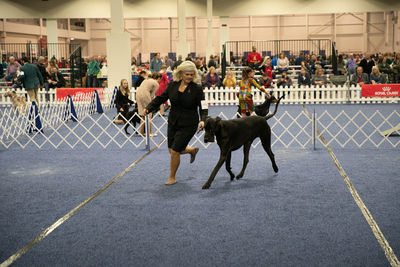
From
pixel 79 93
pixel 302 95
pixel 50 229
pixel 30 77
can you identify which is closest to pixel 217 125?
pixel 50 229

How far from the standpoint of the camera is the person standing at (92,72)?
17234 mm

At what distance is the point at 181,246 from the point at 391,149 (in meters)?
5.06

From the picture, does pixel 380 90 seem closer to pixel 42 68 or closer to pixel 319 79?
pixel 319 79

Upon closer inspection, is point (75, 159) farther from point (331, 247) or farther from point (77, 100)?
point (77, 100)

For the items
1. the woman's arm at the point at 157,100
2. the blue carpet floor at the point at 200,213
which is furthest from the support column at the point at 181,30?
the woman's arm at the point at 157,100

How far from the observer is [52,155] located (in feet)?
23.8

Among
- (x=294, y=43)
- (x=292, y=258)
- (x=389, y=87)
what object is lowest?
(x=292, y=258)

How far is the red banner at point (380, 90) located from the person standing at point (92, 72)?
9.62m

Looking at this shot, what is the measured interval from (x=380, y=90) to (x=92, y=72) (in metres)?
10.4

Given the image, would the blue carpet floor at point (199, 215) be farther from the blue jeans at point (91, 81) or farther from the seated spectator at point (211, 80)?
the blue jeans at point (91, 81)

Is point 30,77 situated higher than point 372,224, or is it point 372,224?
point 30,77

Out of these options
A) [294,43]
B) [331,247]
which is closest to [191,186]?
[331,247]

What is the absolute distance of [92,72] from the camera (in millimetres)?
17453

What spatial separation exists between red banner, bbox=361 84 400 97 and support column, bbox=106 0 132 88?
25.7 ft
